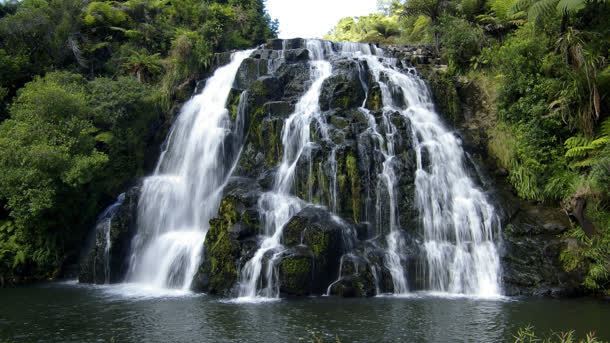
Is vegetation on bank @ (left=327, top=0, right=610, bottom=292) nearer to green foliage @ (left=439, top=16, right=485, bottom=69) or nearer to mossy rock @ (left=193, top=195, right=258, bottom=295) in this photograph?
green foliage @ (left=439, top=16, right=485, bottom=69)

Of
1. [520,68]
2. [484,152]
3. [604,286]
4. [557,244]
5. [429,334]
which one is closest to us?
[429,334]

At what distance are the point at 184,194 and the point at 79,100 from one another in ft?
18.5

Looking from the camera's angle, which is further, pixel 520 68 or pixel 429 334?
pixel 520 68

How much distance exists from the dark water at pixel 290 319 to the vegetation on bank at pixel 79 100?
4.29m

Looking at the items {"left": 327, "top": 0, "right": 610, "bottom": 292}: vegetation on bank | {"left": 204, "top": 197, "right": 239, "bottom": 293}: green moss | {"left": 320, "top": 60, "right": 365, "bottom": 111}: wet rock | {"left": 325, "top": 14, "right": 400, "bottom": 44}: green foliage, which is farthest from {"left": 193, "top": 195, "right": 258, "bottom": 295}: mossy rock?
{"left": 325, "top": 14, "right": 400, "bottom": 44}: green foliage

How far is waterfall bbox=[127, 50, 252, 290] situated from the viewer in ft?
56.1

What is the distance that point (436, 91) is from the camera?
21.3 m

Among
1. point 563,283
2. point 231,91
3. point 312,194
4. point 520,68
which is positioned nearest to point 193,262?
point 312,194

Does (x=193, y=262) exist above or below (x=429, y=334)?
above

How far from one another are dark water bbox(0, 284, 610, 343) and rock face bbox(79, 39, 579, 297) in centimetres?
106

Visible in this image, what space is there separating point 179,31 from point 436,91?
14614 millimetres

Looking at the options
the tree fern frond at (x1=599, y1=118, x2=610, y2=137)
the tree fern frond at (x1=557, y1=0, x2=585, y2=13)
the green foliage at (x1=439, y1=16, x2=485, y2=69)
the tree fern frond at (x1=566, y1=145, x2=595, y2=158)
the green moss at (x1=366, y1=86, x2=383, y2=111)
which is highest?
the green foliage at (x1=439, y1=16, x2=485, y2=69)

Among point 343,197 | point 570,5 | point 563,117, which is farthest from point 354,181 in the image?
point 570,5

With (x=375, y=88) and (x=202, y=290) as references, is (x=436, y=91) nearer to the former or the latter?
(x=375, y=88)
